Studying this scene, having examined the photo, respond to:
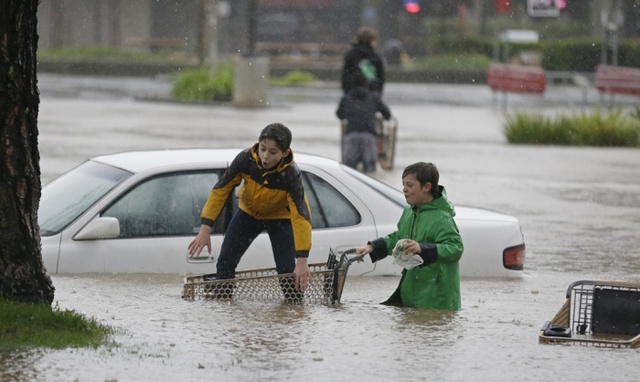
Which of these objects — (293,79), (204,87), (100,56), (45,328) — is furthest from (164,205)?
(100,56)

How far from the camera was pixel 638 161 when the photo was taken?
21938 mm

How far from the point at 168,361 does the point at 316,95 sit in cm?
3213

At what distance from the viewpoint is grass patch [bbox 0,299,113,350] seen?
692cm

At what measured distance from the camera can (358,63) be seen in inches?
707

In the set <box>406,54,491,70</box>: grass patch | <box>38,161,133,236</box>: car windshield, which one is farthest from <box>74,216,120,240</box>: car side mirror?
<box>406,54,491,70</box>: grass patch

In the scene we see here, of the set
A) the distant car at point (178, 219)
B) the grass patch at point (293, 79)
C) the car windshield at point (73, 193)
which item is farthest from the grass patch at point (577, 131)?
the grass patch at point (293, 79)

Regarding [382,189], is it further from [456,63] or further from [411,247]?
[456,63]

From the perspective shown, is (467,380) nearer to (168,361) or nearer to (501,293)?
(168,361)

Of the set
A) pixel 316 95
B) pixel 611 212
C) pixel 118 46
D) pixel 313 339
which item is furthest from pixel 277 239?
pixel 118 46

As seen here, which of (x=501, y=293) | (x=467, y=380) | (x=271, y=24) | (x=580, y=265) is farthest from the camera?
(x=271, y=24)

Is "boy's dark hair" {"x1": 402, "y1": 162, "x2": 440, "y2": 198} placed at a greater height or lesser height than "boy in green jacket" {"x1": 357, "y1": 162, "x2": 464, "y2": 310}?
greater

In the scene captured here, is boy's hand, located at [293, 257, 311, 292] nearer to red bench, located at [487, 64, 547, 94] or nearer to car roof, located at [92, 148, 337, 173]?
car roof, located at [92, 148, 337, 173]

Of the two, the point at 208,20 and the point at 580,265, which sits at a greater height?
the point at 208,20

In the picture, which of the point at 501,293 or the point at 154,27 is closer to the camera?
the point at 501,293
